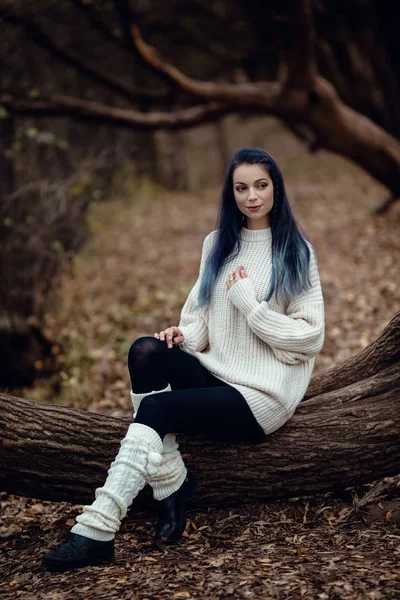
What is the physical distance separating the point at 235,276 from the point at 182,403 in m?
0.68

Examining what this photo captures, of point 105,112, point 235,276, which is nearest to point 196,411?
point 235,276

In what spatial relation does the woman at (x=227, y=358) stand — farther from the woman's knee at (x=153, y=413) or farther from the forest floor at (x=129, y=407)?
the forest floor at (x=129, y=407)

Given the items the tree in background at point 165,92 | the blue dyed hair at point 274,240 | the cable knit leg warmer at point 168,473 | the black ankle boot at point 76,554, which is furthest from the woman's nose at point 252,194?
the tree in background at point 165,92

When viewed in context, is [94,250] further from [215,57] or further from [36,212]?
[215,57]

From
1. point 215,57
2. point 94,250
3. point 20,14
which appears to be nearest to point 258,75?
point 215,57

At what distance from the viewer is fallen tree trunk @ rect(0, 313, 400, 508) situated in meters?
3.26

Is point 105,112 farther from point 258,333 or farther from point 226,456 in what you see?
point 226,456

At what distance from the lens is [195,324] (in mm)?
3504

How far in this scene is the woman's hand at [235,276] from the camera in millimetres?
3304

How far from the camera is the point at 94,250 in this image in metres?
9.93

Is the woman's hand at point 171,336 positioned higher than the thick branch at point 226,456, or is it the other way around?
the woman's hand at point 171,336

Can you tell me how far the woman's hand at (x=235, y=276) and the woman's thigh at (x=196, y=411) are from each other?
0.52 m

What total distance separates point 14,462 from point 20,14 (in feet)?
18.8

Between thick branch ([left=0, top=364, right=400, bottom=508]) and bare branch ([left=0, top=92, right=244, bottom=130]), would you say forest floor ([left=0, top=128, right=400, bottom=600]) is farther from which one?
bare branch ([left=0, top=92, right=244, bottom=130])
